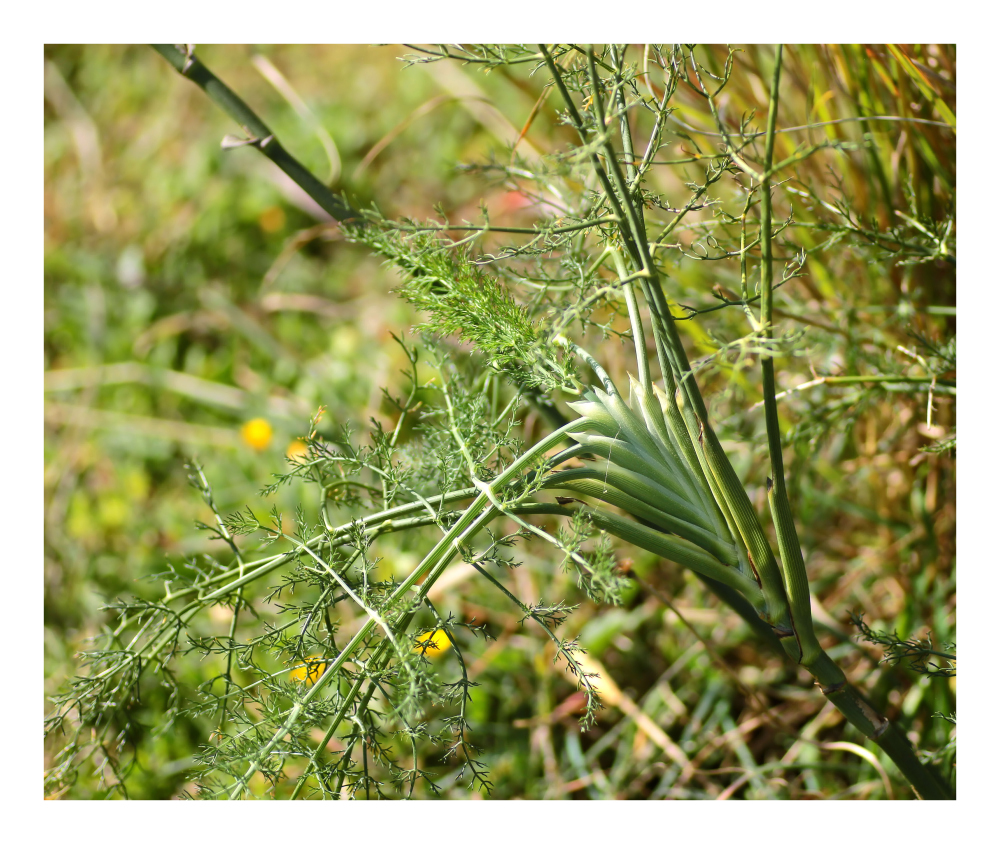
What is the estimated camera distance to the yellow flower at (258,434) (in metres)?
1.64

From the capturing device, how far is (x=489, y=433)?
71 cm

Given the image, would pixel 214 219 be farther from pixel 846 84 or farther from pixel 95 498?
pixel 846 84

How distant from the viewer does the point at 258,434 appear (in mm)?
1636

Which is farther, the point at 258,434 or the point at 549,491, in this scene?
the point at 258,434

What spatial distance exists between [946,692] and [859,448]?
16.0 inches

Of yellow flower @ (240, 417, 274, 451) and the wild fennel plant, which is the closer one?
the wild fennel plant

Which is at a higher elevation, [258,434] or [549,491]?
[258,434]

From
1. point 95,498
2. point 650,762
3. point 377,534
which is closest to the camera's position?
point 377,534

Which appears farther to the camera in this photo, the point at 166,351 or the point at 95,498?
the point at 166,351

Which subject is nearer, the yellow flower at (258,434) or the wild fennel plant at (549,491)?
the wild fennel plant at (549,491)

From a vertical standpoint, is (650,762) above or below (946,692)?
below

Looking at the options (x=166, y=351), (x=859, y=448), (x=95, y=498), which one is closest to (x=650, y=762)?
(x=859, y=448)

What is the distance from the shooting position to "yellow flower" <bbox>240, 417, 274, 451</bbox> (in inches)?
64.4
